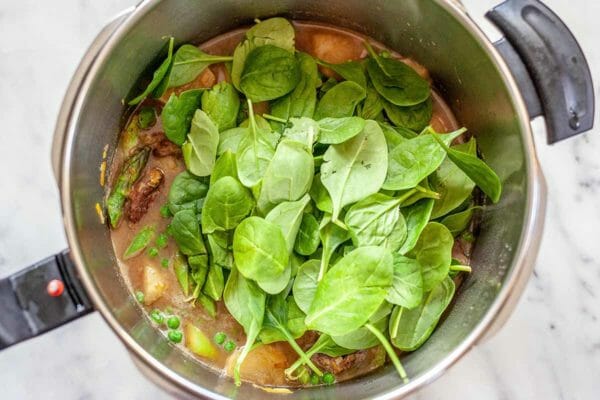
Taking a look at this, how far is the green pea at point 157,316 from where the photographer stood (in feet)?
3.03

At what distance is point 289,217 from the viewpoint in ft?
2.77

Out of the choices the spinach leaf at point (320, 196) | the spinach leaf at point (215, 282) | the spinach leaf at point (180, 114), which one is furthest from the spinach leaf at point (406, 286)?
the spinach leaf at point (180, 114)

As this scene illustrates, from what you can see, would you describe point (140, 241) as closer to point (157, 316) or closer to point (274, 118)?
point (157, 316)

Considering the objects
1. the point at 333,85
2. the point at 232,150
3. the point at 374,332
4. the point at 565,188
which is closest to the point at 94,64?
the point at 232,150

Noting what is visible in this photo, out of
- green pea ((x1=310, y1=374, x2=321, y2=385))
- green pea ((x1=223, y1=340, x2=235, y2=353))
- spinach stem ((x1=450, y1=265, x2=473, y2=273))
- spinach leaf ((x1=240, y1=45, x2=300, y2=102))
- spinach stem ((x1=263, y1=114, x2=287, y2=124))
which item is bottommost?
green pea ((x1=310, y1=374, x2=321, y2=385))

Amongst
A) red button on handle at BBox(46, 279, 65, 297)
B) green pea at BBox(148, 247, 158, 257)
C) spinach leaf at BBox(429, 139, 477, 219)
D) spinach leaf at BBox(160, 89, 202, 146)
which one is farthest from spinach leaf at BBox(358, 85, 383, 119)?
red button on handle at BBox(46, 279, 65, 297)

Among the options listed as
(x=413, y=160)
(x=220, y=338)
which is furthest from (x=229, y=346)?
(x=413, y=160)

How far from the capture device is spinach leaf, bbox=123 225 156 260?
917mm

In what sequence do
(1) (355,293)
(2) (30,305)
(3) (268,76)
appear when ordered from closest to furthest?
1. (2) (30,305)
2. (1) (355,293)
3. (3) (268,76)

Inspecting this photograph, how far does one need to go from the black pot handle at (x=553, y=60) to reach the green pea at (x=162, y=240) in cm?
48

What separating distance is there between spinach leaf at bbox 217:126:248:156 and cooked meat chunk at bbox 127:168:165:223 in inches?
3.9

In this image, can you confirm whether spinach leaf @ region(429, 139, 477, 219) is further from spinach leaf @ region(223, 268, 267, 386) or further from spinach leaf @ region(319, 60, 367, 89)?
spinach leaf @ region(223, 268, 267, 386)

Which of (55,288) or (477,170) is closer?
(55,288)

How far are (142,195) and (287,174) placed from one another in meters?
0.21
